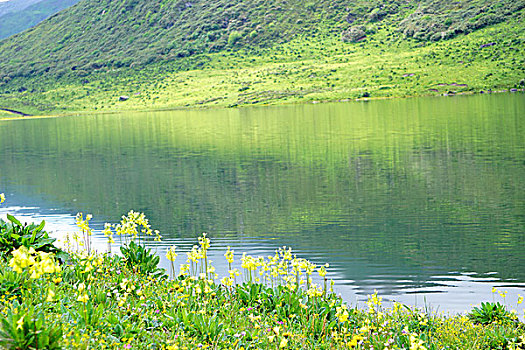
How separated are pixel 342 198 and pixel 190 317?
809 inches

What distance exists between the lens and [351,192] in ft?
101

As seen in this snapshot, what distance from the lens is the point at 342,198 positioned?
29.2 metres

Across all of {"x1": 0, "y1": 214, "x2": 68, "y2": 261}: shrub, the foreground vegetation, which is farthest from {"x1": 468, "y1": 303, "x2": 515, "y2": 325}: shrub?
{"x1": 0, "y1": 214, "x2": 68, "y2": 261}: shrub

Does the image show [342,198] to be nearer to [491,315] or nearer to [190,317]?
[491,315]

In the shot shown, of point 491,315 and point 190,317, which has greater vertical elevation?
point 190,317

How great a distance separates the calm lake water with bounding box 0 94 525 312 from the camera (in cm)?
1762

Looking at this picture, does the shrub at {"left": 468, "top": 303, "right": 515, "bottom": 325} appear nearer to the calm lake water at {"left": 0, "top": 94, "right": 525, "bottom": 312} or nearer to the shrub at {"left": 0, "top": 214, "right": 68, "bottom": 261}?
the calm lake water at {"left": 0, "top": 94, "right": 525, "bottom": 312}

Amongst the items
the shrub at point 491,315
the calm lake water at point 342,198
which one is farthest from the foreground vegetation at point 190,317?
the calm lake water at point 342,198

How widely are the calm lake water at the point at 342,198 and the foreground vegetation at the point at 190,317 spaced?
12.5 ft

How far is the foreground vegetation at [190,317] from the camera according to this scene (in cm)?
818

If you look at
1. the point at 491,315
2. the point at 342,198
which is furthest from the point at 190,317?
the point at 342,198

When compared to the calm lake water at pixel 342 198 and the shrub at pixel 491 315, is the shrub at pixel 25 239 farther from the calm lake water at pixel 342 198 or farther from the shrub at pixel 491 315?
the shrub at pixel 491 315

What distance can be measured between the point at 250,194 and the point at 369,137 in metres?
29.8

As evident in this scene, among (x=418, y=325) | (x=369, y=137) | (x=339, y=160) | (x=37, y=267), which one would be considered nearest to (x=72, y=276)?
(x=37, y=267)
